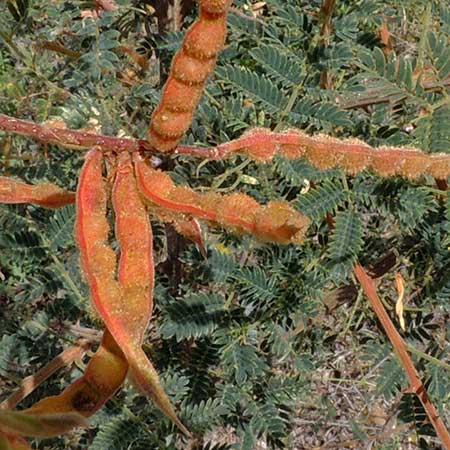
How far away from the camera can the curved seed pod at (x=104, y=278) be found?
0.64 m

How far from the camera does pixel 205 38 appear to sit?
0.64 metres

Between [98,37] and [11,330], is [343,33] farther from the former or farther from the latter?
[11,330]

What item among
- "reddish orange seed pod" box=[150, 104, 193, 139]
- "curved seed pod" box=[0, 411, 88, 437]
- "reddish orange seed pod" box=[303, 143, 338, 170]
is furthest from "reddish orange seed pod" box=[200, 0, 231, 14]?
"curved seed pod" box=[0, 411, 88, 437]

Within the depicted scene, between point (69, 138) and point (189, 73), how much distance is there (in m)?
0.16

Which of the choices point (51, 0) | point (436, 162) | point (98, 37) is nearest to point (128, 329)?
point (436, 162)

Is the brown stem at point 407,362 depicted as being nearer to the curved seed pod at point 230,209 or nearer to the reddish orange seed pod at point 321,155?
the reddish orange seed pod at point 321,155

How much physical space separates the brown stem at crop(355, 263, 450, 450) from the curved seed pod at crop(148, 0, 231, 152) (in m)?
0.70

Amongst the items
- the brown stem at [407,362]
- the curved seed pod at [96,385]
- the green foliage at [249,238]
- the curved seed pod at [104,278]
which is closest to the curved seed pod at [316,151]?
the curved seed pod at [104,278]

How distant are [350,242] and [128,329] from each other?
644 millimetres

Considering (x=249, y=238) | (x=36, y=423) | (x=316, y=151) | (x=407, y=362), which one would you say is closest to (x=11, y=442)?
(x=36, y=423)

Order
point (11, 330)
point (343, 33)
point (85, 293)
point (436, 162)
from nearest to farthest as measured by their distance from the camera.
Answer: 1. point (436, 162)
2. point (343, 33)
3. point (85, 293)
4. point (11, 330)

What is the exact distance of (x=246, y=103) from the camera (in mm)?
1473

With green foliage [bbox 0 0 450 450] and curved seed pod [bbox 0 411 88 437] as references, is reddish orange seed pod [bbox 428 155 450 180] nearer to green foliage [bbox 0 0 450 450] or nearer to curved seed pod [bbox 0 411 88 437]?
green foliage [bbox 0 0 450 450]

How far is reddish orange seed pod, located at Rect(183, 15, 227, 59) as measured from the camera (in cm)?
64
